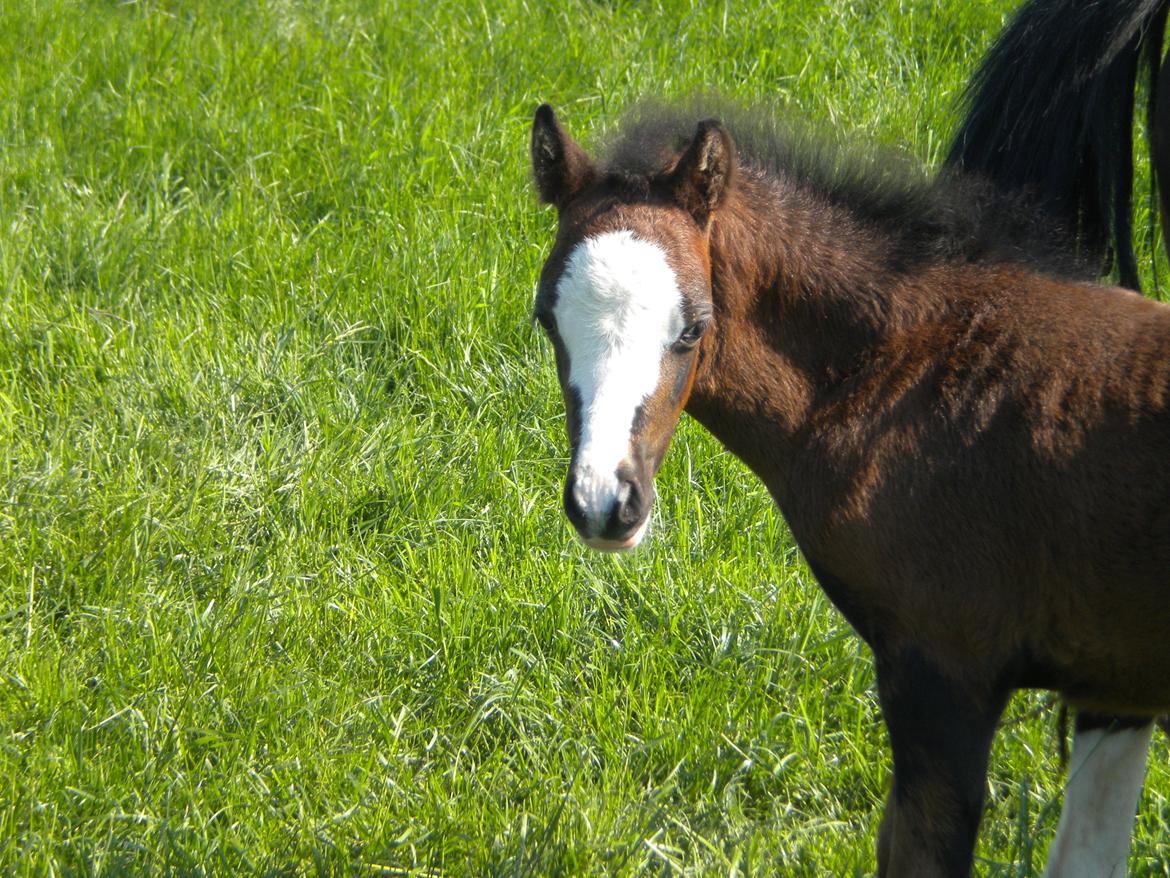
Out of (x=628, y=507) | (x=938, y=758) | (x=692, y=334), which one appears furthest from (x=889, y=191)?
(x=938, y=758)

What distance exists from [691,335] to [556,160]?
503 millimetres

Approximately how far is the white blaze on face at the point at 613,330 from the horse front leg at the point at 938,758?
2.32ft

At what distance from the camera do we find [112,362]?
4.76 metres

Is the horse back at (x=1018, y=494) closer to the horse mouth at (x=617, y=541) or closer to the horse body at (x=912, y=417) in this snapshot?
the horse body at (x=912, y=417)

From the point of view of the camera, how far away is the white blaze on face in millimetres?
2521

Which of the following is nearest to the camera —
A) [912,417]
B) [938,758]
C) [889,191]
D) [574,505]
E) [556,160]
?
[574,505]

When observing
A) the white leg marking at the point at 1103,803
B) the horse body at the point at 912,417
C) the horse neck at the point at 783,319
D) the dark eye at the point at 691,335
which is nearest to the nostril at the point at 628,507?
the horse body at the point at 912,417

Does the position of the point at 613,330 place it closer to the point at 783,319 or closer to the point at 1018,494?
the point at 783,319

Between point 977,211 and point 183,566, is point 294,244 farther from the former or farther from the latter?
point 977,211

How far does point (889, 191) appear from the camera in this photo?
297 cm

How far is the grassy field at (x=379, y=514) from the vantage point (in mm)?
3211

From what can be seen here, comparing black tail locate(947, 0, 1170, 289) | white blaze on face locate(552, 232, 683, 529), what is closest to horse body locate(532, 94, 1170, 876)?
white blaze on face locate(552, 232, 683, 529)

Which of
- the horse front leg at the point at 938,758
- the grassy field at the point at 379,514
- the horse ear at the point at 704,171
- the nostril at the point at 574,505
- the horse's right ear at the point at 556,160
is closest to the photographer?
the nostril at the point at 574,505

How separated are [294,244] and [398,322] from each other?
0.64 metres
